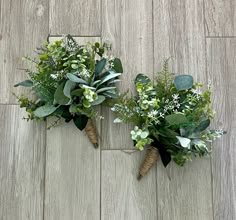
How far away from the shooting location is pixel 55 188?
1.06 m

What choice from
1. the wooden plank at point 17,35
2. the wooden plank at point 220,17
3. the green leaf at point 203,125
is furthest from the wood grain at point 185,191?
the wooden plank at point 17,35

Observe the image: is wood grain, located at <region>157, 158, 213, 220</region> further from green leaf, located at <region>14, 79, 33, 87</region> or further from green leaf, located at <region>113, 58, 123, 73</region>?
green leaf, located at <region>14, 79, 33, 87</region>

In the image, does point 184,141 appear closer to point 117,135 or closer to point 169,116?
point 169,116

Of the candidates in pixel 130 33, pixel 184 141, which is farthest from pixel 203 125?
pixel 130 33

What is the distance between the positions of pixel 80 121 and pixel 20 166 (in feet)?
0.84

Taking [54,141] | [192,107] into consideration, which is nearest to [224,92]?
[192,107]

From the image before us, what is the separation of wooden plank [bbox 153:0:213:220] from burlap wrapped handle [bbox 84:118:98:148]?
231 mm

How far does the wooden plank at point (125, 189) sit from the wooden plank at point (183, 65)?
1.3 inches

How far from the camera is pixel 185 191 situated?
3.53ft

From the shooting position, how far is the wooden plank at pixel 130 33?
1.14 meters

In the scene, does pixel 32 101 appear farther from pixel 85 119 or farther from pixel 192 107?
pixel 192 107

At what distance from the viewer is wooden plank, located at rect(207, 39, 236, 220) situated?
1.08m

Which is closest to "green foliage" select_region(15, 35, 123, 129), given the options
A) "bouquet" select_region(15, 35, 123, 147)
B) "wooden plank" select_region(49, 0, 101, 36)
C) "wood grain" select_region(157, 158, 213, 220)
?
"bouquet" select_region(15, 35, 123, 147)

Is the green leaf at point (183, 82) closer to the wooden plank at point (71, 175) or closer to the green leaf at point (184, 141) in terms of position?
the green leaf at point (184, 141)
